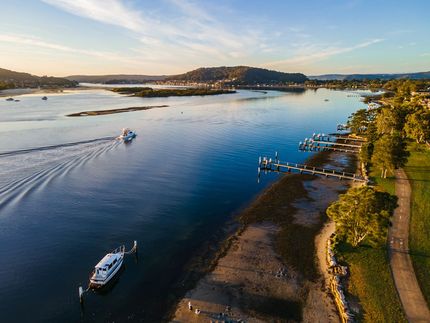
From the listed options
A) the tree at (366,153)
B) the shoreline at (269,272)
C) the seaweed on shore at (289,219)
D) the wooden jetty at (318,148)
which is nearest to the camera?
the shoreline at (269,272)

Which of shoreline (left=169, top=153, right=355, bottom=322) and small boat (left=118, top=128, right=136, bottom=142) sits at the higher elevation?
small boat (left=118, top=128, right=136, bottom=142)

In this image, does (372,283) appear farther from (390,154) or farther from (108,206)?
(108,206)

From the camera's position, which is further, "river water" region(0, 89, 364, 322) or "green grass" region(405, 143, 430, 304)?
"green grass" region(405, 143, 430, 304)

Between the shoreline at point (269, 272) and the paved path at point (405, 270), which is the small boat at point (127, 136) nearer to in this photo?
the shoreline at point (269, 272)

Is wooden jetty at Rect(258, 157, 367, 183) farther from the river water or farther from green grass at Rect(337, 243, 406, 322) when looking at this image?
green grass at Rect(337, 243, 406, 322)

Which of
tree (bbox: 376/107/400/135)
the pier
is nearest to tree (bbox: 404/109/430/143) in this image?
tree (bbox: 376/107/400/135)

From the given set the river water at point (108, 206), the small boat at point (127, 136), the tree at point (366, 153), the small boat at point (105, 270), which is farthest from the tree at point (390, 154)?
the small boat at point (127, 136)

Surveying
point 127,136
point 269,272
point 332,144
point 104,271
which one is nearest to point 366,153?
point 332,144
